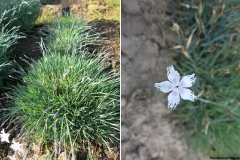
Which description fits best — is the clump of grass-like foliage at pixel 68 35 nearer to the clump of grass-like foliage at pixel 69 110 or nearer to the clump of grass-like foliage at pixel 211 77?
the clump of grass-like foliage at pixel 69 110

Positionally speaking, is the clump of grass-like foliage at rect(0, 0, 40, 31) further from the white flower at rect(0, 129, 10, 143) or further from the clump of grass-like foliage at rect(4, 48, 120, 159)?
the white flower at rect(0, 129, 10, 143)

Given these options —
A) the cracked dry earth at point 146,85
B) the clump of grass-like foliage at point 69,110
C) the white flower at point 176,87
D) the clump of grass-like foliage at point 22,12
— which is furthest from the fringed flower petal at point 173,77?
the clump of grass-like foliage at point 22,12

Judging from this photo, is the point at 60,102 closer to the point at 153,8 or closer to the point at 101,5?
the point at 153,8

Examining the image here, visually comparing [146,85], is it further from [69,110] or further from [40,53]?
[40,53]

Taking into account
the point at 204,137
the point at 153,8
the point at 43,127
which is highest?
the point at 153,8

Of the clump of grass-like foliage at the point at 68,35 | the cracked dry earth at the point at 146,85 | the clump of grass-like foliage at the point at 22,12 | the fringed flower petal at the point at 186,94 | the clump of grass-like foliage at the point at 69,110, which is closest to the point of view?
the fringed flower petal at the point at 186,94

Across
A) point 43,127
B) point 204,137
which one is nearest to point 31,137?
point 43,127
